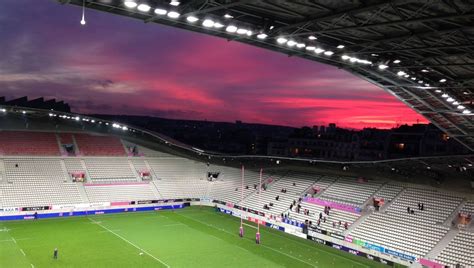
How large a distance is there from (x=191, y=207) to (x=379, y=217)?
935 inches

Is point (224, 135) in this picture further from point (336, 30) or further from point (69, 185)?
point (336, 30)

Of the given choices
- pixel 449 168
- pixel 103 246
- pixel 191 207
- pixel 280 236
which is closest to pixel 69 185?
pixel 191 207

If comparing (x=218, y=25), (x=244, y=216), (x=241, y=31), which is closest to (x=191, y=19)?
(x=218, y=25)

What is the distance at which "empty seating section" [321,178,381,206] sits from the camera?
43.2 meters

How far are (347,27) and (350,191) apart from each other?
32.3 metres

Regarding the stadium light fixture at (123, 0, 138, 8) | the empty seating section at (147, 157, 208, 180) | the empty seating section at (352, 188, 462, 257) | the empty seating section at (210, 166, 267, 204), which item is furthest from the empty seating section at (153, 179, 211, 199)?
the stadium light fixture at (123, 0, 138, 8)

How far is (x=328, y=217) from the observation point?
41781 millimetres

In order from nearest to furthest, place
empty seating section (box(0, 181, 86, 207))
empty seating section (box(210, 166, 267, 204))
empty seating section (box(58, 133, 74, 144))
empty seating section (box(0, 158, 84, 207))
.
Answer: empty seating section (box(0, 181, 86, 207)), empty seating section (box(0, 158, 84, 207)), empty seating section (box(210, 166, 267, 204)), empty seating section (box(58, 133, 74, 144))

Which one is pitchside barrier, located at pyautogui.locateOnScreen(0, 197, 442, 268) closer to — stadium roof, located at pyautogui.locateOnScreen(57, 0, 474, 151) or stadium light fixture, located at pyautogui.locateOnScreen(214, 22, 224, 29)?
stadium roof, located at pyautogui.locateOnScreen(57, 0, 474, 151)

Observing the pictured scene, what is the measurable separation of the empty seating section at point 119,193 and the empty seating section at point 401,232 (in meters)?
26.2

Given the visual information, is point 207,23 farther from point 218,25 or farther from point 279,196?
point 279,196

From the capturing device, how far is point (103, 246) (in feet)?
109

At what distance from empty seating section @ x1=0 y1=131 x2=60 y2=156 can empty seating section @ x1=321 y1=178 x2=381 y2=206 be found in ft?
114

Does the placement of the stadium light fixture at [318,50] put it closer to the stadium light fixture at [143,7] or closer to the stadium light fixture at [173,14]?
the stadium light fixture at [173,14]
